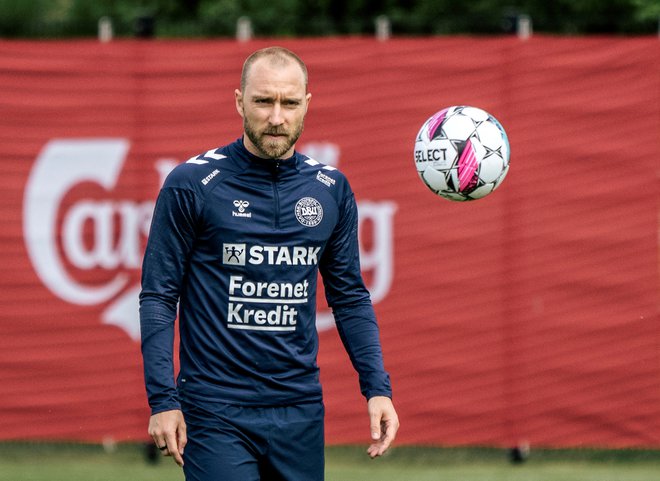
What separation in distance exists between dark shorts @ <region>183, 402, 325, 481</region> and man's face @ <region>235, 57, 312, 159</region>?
1.02 m

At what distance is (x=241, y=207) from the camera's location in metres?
4.84

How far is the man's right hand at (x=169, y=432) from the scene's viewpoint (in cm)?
437

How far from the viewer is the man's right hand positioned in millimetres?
4371

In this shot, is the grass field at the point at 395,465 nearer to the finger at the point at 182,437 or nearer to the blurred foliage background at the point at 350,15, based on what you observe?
the blurred foliage background at the point at 350,15

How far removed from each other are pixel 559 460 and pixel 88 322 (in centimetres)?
374

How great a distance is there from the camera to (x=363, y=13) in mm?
16484

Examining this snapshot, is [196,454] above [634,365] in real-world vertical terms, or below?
above

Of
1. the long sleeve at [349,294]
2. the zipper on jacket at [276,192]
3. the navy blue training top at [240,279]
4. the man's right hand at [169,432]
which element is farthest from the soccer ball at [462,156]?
the man's right hand at [169,432]

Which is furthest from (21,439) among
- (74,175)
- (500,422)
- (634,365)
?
(634,365)

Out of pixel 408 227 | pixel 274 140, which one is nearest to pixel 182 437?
pixel 274 140

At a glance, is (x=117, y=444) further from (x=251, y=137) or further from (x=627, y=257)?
(x=251, y=137)

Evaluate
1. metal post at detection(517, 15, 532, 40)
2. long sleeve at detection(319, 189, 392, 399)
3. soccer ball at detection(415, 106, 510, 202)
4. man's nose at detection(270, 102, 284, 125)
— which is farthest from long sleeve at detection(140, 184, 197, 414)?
metal post at detection(517, 15, 532, 40)

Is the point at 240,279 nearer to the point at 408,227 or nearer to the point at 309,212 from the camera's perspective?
the point at 309,212

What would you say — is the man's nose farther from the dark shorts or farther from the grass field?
the grass field
